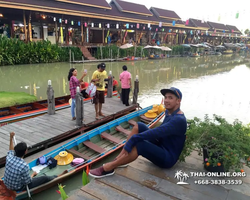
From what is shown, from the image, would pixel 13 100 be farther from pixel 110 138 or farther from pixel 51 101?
pixel 110 138

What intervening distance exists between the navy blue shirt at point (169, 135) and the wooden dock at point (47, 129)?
3152 mm

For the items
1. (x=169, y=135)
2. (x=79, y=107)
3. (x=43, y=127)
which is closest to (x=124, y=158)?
(x=169, y=135)

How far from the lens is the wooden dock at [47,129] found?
4892 mm

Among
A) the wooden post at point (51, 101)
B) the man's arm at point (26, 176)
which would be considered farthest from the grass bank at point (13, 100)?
the man's arm at point (26, 176)

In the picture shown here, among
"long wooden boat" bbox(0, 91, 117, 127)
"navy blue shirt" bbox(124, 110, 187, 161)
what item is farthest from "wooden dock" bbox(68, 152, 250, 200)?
"long wooden boat" bbox(0, 91, 117, 127)

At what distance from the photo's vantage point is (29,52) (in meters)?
18.7

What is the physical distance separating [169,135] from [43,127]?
4.12 m

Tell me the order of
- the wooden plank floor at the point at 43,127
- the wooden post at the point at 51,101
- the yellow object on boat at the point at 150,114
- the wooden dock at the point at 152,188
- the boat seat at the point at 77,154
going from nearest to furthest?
the wooden dock at the point at 152,188
the boat seat at the point at 77,154
the wooden plank floor at the point at 43,127
the wooden post at the point at 51,101
the yellow object on boat at the point at 150,114

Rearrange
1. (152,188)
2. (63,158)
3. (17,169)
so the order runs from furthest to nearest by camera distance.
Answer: (63,158) < (17,169) < (152,188)

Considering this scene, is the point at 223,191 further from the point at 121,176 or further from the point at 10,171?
the point at 10,171

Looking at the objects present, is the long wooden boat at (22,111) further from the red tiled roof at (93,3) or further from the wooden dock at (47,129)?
the red tiled roof at (93,3)

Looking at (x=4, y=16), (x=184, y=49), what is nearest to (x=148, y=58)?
(x=184, y=49)

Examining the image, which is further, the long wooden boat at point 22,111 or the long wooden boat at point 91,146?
the long wooden boat at point 22,111

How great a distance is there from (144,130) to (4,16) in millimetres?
22889
